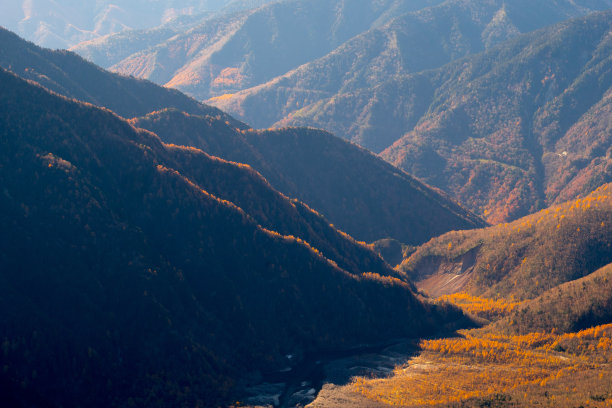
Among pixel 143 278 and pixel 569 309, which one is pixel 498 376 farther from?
pixel 143 278

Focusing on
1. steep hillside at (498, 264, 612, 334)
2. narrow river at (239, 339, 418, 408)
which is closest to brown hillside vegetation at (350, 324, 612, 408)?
narrow river at (239, 339, 418, 408)

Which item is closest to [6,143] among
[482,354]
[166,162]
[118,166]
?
[118,166]

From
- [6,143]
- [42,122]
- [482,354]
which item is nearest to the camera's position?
[482,354]

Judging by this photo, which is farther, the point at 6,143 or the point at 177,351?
the point at 6,143

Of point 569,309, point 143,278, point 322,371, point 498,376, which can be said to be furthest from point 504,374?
point 143,278

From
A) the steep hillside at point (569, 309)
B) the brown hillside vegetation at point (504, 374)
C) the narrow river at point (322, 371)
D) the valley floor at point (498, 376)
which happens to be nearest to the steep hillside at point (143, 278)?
the narrow river at point (322, 371)

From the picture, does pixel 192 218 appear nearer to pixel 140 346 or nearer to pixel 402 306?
pixel 140 346
